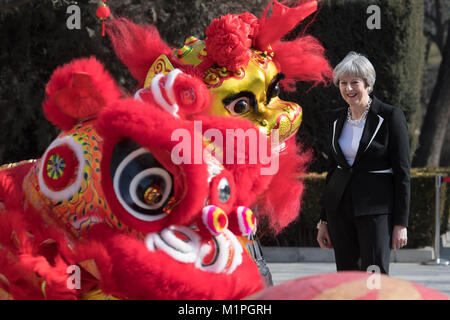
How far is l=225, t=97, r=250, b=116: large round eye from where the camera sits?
12.4 feet

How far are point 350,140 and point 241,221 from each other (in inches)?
36.0

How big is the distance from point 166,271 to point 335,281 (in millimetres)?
877

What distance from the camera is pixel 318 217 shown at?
8.67m

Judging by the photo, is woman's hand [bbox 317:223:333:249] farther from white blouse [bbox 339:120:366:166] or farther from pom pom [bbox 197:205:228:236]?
pom pom [bbox 197:205:228:236]

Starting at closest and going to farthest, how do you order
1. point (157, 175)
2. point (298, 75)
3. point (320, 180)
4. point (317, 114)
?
point (157, 175), point (298, 75), point (320, 180), point (317, 114)

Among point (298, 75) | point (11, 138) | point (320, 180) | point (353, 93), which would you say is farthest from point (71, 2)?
point (353, 93)

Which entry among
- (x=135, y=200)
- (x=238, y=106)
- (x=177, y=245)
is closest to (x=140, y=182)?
(x=135, y=200)

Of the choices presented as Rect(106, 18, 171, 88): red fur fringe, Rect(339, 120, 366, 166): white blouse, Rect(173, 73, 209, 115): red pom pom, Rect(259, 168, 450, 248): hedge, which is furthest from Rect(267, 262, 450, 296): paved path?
Rect(173, 73, 209, 115): red pom pom

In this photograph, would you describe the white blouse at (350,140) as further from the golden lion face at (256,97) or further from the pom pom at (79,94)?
the pom pom at (79,94)

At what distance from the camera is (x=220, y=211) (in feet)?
9.46

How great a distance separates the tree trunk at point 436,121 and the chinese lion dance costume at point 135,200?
10.4 meters

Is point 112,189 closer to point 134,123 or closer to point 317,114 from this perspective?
point 134,123

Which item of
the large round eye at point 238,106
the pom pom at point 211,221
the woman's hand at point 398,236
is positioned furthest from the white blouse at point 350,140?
the pom pom at point 211,221

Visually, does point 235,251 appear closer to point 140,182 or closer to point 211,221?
point 211,221
